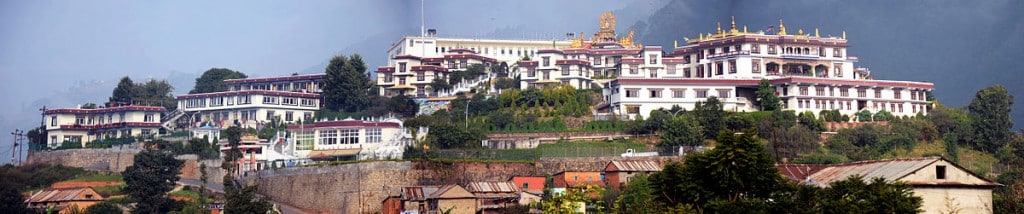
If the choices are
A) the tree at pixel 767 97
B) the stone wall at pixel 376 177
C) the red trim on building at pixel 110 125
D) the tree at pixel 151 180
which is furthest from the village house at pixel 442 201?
the red trim on building at pixel 110 125

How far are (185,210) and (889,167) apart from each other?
3649cm

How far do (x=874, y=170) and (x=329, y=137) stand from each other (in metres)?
36.7

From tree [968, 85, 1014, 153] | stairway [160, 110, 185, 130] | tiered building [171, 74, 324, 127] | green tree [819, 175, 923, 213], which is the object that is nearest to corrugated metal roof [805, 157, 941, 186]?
green tree [819, 175, 923, 213]

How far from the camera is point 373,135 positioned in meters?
69.0

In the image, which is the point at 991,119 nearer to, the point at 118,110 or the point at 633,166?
the point at 633,166

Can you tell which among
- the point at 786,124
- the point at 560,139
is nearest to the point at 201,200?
the point at 560,139

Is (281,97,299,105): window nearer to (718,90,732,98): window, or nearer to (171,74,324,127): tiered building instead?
(171,74,324,127): tiered building

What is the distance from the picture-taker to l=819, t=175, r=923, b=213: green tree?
107ft

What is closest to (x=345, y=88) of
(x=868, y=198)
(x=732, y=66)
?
(x=732, y=66)

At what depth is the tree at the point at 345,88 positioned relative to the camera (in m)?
81.2

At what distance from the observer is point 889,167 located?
39812mm

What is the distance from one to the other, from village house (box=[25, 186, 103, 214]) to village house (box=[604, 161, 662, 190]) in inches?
1122

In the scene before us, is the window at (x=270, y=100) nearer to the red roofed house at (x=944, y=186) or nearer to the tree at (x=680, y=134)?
the tree at (x=680, y=134)

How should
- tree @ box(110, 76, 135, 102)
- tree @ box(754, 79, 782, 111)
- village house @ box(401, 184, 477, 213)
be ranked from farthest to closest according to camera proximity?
1. tree @ box(110, 76, 135, 102)
2. tree @ box(754, 79, 782, 111)
3. village house @ box(401, 184, 477, 213)
